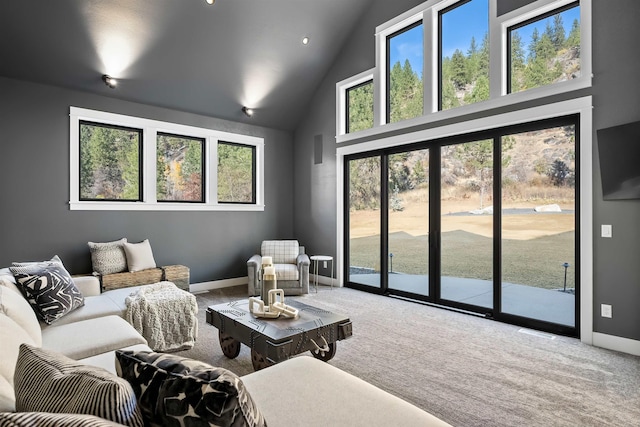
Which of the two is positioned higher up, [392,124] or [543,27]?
[543,27]

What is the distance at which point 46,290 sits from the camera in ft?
8.34

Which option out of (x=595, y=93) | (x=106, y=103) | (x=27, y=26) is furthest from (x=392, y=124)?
(x=27, y=26)

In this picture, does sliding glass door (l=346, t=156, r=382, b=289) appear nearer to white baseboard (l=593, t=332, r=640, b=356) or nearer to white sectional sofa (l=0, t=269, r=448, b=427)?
white baseboard (l=593, t=332, r=640, b=356)

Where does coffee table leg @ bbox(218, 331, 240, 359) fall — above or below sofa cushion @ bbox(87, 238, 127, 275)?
below

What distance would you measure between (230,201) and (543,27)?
201 inches

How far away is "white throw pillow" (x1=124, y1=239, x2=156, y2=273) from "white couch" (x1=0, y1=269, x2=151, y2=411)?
5.70 ft

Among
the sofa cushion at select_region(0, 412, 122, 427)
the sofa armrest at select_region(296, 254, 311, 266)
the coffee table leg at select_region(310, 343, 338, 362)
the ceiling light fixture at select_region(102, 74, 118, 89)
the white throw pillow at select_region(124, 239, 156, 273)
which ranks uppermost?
the ceiling light fixture at select_region(102, 74, 118, 89)

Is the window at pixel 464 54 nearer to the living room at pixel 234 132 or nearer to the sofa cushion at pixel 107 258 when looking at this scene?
the living room at pixel 234 132

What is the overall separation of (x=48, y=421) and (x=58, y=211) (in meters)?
4.69

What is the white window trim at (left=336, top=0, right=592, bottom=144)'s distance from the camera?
3.41 metres

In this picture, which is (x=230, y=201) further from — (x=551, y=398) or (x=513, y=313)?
(x=551, y=398)

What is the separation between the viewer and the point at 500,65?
407 cm

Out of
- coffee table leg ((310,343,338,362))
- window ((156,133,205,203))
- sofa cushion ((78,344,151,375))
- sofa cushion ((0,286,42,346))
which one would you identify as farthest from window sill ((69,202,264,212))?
coffee table leg ((310,343,338,362))

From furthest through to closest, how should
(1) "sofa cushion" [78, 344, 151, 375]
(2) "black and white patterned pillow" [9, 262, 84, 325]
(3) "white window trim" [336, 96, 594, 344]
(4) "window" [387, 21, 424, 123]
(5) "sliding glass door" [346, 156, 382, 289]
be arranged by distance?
1. (5) "sliding glass door" [346, 156, 382, 289]
2. (4) "window" [387, 21, 424, 123]
3. (3) "white window trim" [336, 96, 594, 344]
4. (2) "black and white patterned pillow" [9, 262, 84, 325]
5. (1) "sofa cushion" [78, 344, 151, 375]
